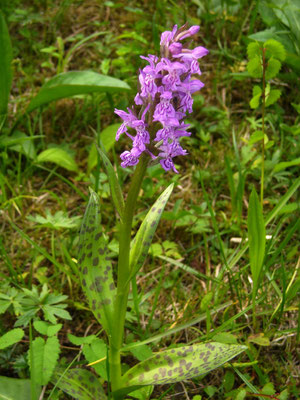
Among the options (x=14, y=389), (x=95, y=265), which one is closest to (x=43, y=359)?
(x=14, y=389)

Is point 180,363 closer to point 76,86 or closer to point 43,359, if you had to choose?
point 43,359

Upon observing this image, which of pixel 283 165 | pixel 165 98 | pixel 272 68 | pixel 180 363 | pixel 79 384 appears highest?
pixel 165 98

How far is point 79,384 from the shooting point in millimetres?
2107

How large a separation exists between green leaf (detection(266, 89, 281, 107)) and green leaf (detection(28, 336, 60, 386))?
1745 mm

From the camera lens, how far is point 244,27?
13.8ft

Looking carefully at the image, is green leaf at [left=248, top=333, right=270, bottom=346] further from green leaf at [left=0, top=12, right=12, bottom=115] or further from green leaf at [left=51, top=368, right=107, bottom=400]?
green leaf at [left=0, top=12, right=12, bottom=115]

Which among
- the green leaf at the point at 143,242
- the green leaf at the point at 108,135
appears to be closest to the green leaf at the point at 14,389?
the green leaf at the point at 143,242

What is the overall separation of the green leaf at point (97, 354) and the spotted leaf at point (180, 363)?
106mm

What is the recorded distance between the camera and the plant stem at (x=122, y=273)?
72.0 inches

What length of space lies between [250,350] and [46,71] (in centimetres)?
275

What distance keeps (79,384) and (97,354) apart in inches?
6.0

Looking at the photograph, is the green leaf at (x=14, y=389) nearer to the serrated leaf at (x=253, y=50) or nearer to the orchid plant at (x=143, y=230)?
the orchid plant at (x=143, y=230)

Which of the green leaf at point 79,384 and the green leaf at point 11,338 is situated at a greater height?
the green leaf at point 11,338

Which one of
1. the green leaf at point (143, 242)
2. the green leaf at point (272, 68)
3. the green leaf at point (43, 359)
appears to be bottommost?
the green leaf at point (43, 359)
